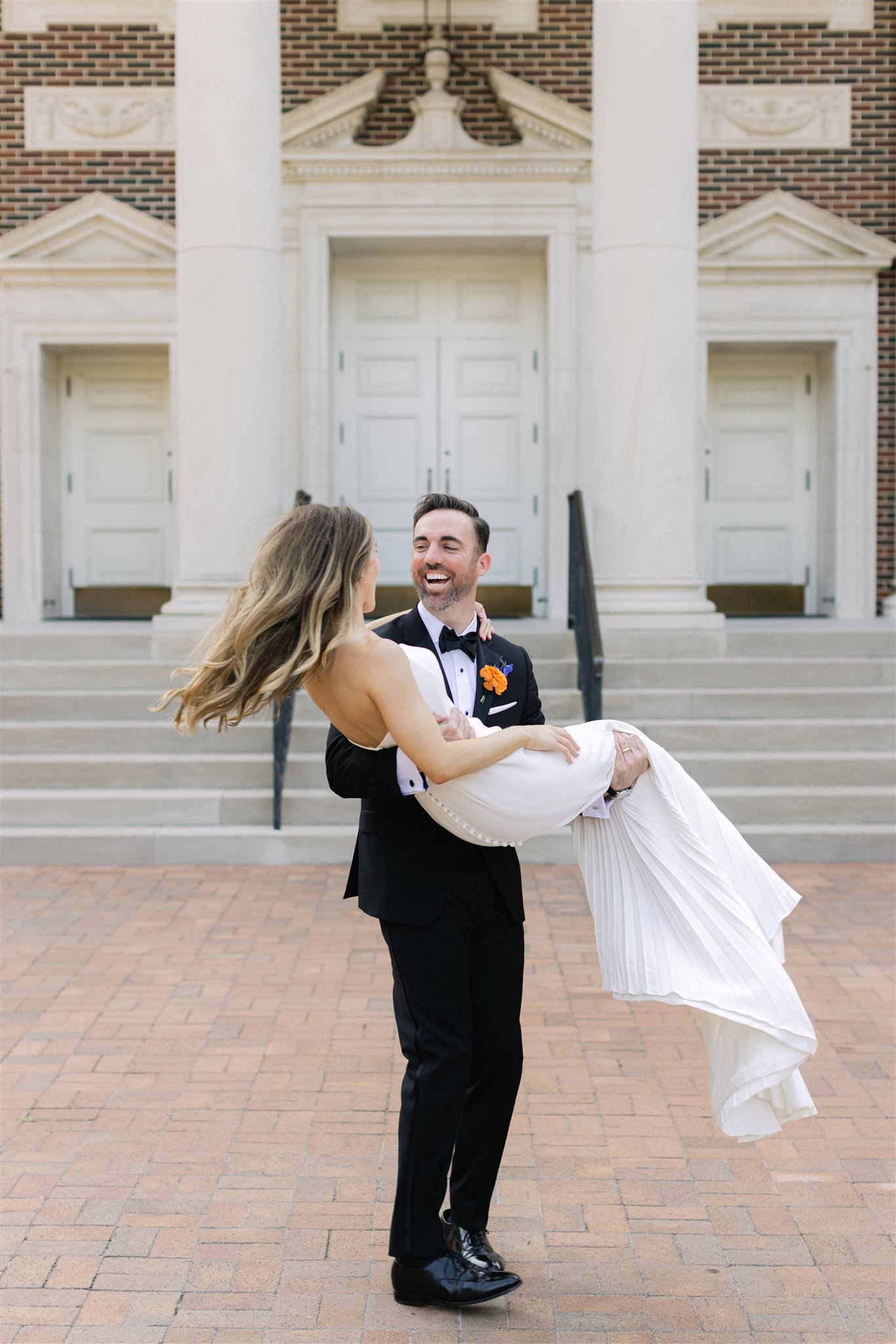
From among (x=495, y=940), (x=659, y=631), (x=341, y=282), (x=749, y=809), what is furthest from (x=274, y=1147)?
(x=341, y=282)

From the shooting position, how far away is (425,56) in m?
11.2

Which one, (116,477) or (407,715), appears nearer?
(407,715)

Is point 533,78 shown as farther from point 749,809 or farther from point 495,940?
point 495,940

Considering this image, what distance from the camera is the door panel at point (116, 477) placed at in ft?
39.5

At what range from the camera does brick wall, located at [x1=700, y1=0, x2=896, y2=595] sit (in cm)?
1146

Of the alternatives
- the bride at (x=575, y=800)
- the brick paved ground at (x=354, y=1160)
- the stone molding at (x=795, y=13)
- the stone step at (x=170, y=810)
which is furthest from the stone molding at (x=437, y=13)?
the bride at (x=575, y=800)

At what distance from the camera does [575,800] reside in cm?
280

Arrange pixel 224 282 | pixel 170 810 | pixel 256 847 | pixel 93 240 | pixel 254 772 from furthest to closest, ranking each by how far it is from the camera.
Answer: pixel 93 240, pixel 224 282, pixel 254 772, pixel 170 810, pixel 256 847

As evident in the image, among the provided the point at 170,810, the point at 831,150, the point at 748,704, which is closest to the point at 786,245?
the point at 831,150

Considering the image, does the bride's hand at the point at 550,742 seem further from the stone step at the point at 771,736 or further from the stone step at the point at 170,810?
the stone step at the point at 771,736

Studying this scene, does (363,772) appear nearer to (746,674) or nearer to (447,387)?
(746,674)

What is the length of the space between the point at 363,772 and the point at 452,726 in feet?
0.72

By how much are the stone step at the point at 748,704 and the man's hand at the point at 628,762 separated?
5250 millimetres

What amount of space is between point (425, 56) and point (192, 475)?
4932 millimetres
